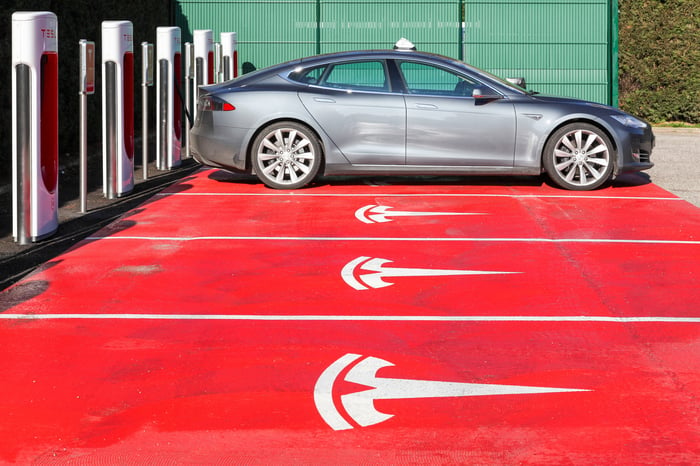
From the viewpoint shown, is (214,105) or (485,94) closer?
(485,94)

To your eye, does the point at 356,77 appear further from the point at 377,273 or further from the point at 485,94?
the point at 377,273

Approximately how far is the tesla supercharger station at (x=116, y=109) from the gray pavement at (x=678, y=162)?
602 cm

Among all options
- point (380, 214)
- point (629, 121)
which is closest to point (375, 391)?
point (380, 214)

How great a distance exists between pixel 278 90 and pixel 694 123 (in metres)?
12.8

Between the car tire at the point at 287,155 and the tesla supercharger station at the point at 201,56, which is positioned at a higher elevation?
the tesla supercharger station at the point at 201,56

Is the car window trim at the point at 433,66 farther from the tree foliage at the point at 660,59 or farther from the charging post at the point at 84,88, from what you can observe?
the tree foliage at the point at 660,59

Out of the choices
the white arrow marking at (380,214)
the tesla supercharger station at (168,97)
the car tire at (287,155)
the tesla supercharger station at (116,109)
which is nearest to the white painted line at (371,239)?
the white arrow marking at (380,214)

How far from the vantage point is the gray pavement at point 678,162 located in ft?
45.7

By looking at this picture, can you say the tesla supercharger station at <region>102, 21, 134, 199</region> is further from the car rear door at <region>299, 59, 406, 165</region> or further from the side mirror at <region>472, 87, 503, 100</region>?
the side mirror at <region>472, 87, 503, 100</region>

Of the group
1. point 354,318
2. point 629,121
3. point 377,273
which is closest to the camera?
point 354,318

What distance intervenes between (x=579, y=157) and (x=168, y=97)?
5.35 meters

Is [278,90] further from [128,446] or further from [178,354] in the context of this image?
[128,446]

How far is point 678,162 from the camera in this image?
55.7 ft

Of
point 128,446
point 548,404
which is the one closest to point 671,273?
point 548,404
